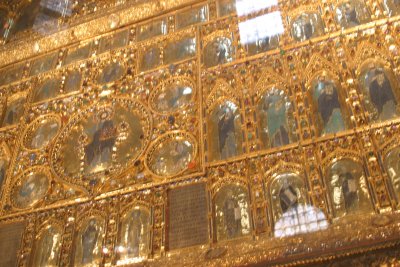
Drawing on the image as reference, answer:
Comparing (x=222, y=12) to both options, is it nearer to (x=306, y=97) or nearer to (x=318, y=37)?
(x=318, y=37)

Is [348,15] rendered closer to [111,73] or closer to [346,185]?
[346,185]

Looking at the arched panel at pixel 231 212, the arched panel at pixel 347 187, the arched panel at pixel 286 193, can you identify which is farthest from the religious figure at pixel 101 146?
the arched panel at pixel 347 187

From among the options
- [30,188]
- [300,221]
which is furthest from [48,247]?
[300,221]

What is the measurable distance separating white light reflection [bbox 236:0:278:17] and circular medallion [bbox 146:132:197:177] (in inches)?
102

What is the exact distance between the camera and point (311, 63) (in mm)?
7445

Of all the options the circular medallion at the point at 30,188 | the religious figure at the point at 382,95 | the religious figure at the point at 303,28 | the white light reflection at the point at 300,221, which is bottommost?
the white light reflection at the point at 300,221

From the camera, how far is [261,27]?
27.3 feet

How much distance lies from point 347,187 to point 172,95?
3179 millimetres

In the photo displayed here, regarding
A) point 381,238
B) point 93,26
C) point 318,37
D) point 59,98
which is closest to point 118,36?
point 93,26

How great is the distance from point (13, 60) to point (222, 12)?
4.39m

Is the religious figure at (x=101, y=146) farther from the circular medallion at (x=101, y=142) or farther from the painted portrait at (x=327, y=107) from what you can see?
the painted portrait at (x=327, y=107)

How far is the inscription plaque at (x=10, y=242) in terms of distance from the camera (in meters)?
7.18

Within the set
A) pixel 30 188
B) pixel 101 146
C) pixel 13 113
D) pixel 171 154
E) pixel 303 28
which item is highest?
pixel 303 28

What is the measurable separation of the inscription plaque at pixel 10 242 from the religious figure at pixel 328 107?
178 inches
